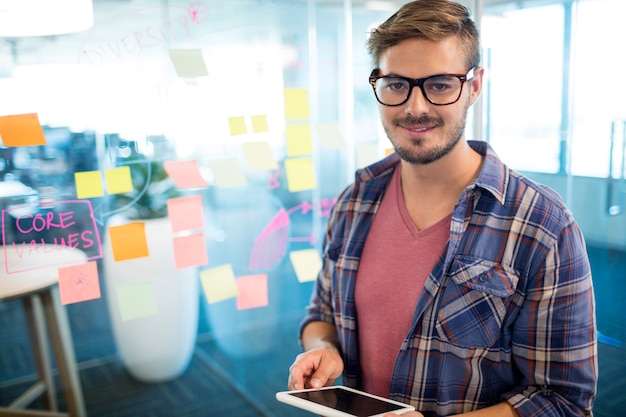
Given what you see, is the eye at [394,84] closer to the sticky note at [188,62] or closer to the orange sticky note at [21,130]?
the sticky note at [188,62]

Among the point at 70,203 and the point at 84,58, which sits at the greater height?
the point at 84,58

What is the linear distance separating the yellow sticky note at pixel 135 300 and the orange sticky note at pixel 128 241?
0.34 ft

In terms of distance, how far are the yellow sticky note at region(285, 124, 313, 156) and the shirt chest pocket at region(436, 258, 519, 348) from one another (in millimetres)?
987

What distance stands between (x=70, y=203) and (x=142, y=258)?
0.27 meters

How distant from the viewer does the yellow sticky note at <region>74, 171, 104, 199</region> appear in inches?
60.0

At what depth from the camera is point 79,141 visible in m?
1.53

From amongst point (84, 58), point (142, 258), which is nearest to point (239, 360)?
point (142, 258)

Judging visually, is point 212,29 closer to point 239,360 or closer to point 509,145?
point 509,145

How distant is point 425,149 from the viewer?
1147mm

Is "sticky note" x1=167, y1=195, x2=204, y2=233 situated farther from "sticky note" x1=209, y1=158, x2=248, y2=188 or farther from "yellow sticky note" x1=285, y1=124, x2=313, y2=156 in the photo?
"yellow sticky note" x1=285, y1=124, x2=313, y2=156

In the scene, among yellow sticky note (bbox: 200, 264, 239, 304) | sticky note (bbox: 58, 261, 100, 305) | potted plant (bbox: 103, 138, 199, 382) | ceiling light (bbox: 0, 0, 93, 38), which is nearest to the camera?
ceiling light (bbox: 0, 0, 93, 38)

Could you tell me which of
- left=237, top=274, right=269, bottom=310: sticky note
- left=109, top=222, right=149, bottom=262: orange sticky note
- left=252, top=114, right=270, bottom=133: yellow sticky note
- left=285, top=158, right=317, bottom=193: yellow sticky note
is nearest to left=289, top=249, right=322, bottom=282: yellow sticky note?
A: left=237, top=274, right=269, bottom=310: sticky note

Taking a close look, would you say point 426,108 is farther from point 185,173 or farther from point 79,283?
point 79,283

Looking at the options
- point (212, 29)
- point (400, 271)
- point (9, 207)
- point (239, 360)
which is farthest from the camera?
point (239, 360)
